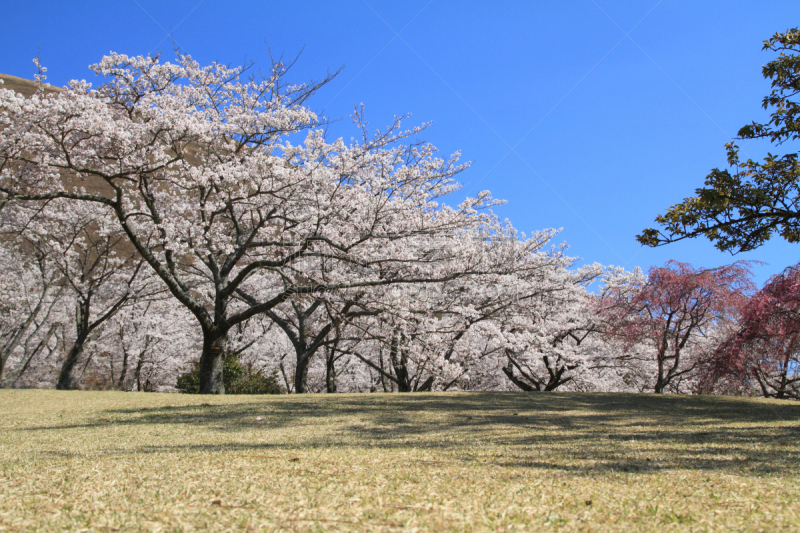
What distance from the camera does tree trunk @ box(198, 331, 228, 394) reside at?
11.6 m

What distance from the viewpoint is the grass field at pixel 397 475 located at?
2023mm

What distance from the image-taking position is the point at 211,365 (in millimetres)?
11609

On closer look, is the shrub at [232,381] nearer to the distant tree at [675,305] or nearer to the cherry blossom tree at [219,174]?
the cherry blossom tree at [219,174]

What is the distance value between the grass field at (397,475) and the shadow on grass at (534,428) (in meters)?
0.04

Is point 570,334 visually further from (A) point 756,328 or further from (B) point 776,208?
(B) point 776,208

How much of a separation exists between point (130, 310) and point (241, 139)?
15.7 m

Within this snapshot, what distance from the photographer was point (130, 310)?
23500 millimetres

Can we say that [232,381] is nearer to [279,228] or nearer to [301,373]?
[301,373]

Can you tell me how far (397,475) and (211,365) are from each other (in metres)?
10.0

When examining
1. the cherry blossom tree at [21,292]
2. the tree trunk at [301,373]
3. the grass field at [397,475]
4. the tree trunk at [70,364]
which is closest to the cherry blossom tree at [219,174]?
the tree trunk at [301,373]

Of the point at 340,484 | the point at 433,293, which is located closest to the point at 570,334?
the point at 433,293

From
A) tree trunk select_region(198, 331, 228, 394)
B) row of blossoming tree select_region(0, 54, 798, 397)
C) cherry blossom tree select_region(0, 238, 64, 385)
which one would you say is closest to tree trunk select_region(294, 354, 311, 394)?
row of blossoming tree select_region(0, 54, 798, 397)

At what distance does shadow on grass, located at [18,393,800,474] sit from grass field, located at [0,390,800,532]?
0.04 metres

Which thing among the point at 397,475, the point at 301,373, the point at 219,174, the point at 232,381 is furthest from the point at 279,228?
the point at 397,475
